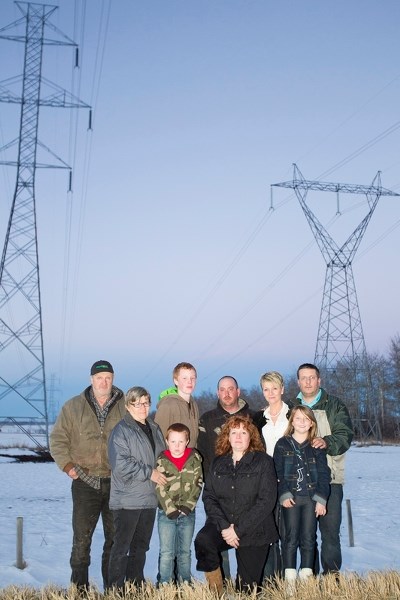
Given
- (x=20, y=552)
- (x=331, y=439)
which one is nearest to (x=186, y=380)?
(x=331, y=439)

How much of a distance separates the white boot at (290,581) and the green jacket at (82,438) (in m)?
1.87

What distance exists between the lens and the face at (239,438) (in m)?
6.20

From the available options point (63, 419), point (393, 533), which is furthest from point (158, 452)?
point (393, 533)

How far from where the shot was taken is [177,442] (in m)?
6.34

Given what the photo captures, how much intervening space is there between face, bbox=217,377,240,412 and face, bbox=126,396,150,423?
2.64 feet

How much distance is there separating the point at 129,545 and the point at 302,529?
1532mm

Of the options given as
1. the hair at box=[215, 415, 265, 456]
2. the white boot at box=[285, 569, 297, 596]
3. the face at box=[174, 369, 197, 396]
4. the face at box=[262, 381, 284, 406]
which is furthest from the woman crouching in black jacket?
the face at box=[174, 369, 197, 396]

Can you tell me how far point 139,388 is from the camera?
6.52m

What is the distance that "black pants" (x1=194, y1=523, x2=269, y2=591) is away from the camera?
6.03 m

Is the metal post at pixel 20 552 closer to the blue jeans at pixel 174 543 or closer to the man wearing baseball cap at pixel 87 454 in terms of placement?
the man wearing baseball cap at pixel 87 454

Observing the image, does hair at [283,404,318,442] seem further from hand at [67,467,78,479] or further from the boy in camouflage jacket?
hand at [67,467,78,479]

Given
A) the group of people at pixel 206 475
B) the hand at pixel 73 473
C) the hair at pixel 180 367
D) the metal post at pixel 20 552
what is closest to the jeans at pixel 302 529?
the group of people at pixel 206 475

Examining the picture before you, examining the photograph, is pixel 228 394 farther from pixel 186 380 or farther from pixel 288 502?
pixel 288 502

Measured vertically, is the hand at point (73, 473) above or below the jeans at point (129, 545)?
above
